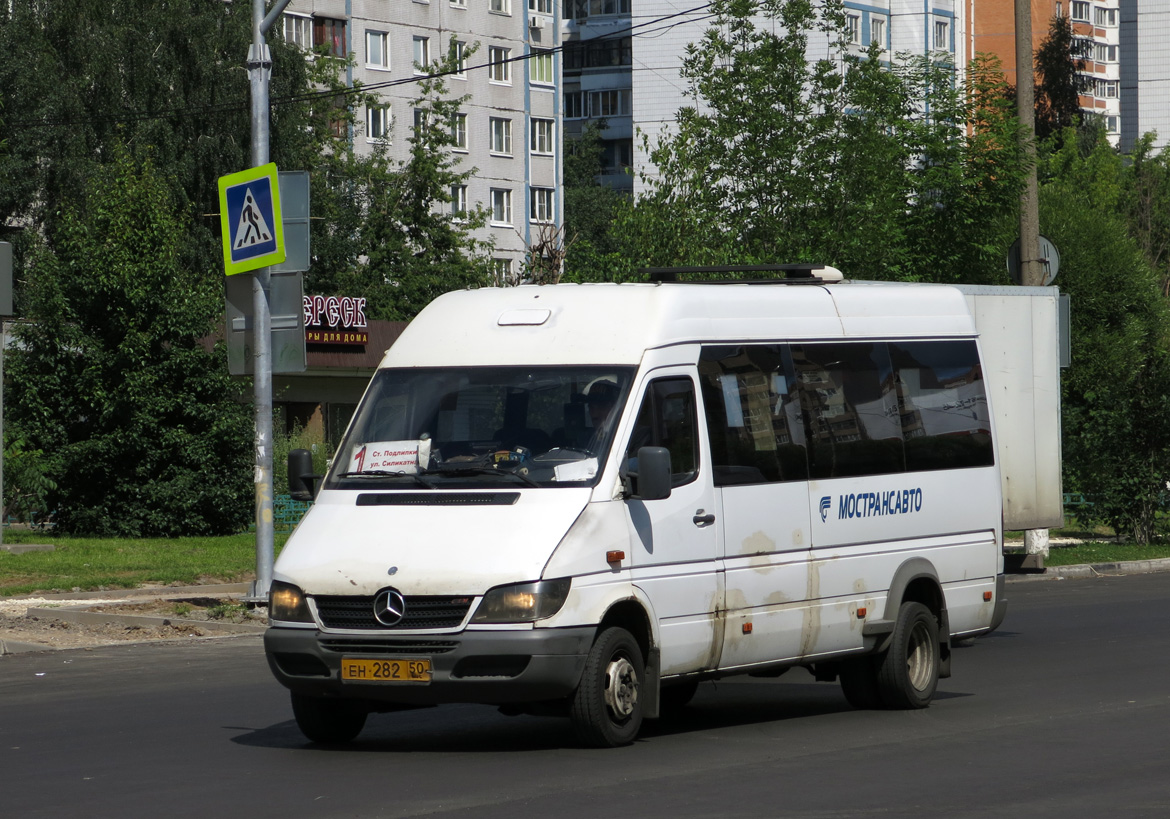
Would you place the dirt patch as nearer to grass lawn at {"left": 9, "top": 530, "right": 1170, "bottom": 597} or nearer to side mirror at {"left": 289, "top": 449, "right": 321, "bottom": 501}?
grass lawn at {"left": 9, "top": 530, "right": 1170, "bottom": 597}

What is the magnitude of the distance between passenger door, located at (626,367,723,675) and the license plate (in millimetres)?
1238

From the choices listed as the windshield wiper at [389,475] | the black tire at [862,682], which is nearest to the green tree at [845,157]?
the black tire at [862,682]

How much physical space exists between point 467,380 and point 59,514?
2253 centimetres

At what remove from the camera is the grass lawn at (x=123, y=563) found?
21.9m

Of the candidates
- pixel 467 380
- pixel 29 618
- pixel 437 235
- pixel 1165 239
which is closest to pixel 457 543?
pixel 467 380

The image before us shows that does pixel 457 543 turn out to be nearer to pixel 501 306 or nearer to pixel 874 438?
pixel 501 306

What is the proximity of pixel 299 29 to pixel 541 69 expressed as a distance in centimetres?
1446

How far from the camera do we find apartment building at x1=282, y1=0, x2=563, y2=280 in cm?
7475

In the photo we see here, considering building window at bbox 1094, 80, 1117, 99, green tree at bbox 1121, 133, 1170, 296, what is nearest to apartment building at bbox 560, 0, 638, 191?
green tree at bbox 1121, 133, 1170, 296

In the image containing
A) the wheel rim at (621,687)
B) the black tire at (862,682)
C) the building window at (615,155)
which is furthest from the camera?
the building window at (615,155)

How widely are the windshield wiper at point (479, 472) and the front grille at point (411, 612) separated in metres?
0.76

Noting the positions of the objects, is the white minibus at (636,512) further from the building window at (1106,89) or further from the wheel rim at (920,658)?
the building window at (1106,89)

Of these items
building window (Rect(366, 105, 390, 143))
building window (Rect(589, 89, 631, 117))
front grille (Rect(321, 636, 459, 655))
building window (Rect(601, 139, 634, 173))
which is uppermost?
building window (Rect(589, 89, 631, 117))

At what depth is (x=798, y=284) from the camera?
11891mm
